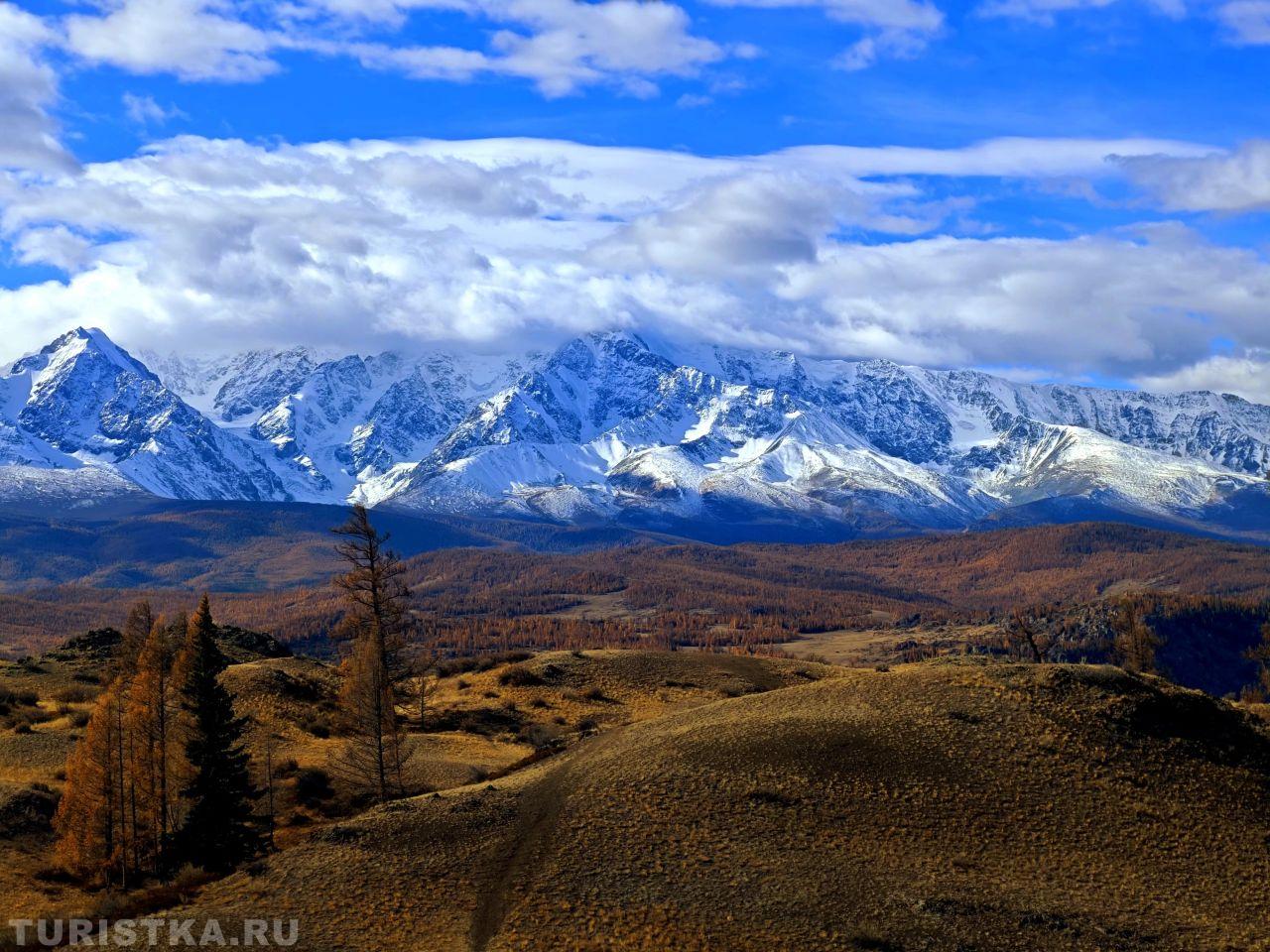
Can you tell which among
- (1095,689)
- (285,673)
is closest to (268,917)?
(1095,689)

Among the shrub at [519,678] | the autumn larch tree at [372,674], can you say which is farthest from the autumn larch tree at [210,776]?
the shrub at [519,678]

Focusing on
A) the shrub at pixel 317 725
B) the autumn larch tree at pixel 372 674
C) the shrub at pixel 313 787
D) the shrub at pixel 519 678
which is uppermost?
the autumn larch tree at pixel 372 674

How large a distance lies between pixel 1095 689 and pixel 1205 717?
4916 millimetres

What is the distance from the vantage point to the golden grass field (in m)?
43.6

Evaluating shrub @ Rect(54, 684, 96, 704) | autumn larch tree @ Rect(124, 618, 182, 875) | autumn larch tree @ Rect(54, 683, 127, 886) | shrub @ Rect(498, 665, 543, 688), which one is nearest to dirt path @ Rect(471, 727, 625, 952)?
autumn larch tree @ Rect(124, 618, 182, 875)

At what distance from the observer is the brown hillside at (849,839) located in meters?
43.5

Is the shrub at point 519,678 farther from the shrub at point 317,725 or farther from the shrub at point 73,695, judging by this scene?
the shrub at point 73,695

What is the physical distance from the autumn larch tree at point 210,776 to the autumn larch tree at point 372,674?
5833 mm

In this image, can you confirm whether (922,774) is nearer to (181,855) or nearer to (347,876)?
(347,876)

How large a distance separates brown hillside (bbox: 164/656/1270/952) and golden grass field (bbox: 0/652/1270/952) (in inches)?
4.5

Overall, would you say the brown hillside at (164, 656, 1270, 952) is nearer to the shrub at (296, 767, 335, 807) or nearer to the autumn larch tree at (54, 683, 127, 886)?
the shrub at (296, 767, 335, 807)

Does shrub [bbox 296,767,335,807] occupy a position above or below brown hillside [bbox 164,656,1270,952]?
below

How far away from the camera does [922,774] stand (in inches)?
2158

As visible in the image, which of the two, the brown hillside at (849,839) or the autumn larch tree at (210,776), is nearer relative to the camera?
the brown hillside at (849,839)
